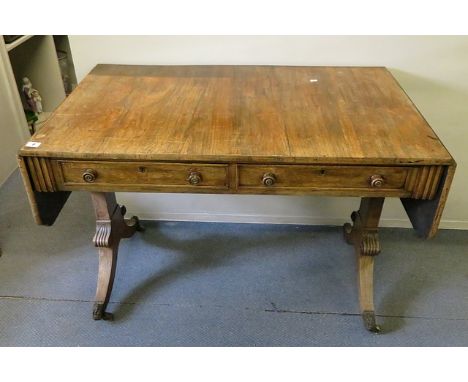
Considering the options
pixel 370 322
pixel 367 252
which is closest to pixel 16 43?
pixel 367 252

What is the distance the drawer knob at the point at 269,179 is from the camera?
3.58ft

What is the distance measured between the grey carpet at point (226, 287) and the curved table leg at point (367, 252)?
5 cm

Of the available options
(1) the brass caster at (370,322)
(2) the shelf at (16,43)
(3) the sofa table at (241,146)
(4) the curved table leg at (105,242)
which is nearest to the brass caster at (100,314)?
(4) the curved table leg at (105,242)

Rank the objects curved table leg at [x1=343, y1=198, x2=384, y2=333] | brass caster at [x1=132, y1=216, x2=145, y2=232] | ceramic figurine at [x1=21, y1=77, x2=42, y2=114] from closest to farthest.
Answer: curved table leg at [x1=343, y1=198, x2=384, y2=333]
brass caster at [x1=132, y1=216, x2=145, y2=232]
ceramic figurine at [x1=21, y1=77, x2=42, y2=114]

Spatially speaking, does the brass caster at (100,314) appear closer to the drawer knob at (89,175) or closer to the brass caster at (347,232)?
the drawer knob at (89,175)

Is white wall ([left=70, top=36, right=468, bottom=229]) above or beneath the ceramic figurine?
above

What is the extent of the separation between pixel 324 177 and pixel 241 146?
0.77ft

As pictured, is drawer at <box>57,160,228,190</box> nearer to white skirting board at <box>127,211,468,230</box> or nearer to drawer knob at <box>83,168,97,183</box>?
drawer knob at <box>83,168,97,183</box>

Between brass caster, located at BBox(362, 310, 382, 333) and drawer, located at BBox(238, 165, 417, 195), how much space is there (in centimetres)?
62

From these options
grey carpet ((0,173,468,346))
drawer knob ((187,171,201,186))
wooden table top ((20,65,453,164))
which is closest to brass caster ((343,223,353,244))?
grey carpet ((0,173,468,346))

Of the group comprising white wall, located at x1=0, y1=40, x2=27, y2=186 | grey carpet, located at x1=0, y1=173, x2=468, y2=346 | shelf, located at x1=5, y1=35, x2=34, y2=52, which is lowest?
grey carpet, located at x1=0, y1=173, x2=468, y2=346

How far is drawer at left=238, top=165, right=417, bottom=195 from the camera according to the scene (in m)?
1.08
